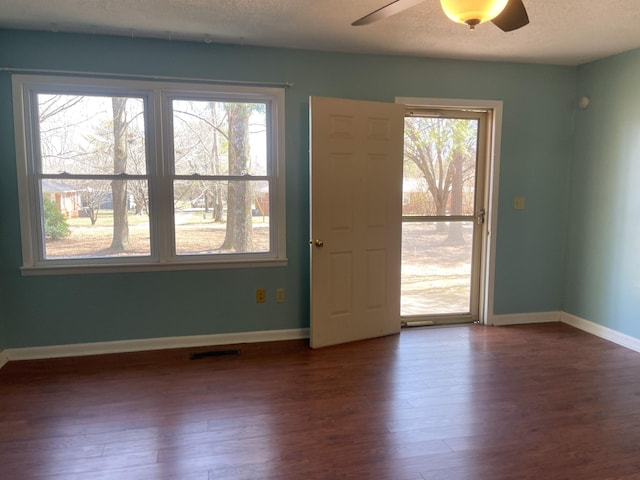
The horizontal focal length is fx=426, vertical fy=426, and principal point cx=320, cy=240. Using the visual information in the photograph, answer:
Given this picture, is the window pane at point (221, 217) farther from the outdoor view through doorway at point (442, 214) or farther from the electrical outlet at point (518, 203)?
the electrical outlet at point (518, 203)

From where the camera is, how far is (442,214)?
3955 millimetres

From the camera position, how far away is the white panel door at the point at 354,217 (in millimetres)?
3338

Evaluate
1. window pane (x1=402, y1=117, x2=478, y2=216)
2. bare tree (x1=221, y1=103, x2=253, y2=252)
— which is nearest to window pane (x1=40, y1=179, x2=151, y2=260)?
bare tree (x1=221, y1=103, x2=253, y2=252)

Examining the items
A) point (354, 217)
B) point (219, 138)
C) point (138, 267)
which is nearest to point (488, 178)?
point (354, 217)

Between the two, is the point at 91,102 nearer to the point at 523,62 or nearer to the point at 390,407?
the point at 390,407

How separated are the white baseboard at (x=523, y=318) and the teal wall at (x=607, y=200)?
0.55ft

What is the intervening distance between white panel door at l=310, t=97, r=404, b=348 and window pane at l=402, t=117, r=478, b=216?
293 mm

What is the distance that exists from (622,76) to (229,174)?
3308 mm

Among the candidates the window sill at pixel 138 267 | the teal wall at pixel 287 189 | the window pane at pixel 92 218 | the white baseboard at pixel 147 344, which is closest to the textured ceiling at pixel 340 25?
the teal wall at pixel 287 189

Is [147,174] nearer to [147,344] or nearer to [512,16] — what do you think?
[147,344]

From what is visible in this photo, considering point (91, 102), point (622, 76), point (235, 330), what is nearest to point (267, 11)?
point (91, 102)

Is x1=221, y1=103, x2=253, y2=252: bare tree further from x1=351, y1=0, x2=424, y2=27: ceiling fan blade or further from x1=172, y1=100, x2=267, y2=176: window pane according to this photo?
x1=351, y1=0, x2=424, y2=27: ceiling fan blade

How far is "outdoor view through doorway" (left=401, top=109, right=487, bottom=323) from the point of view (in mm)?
3855

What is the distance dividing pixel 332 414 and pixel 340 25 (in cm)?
250
